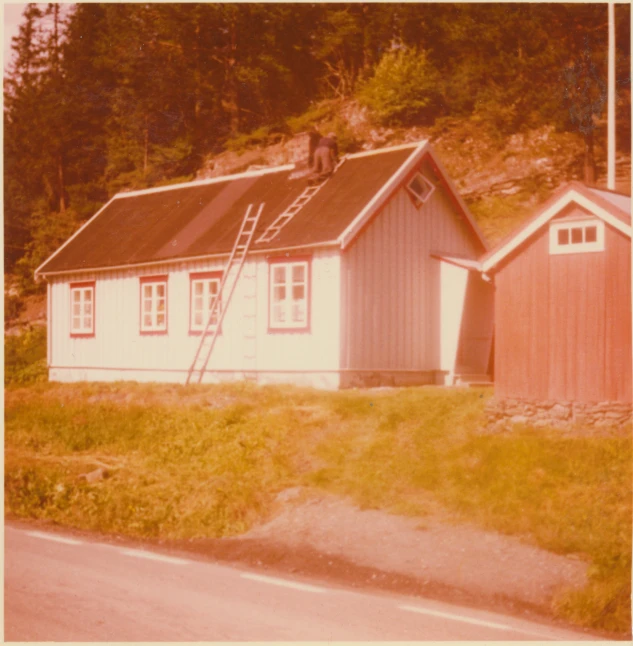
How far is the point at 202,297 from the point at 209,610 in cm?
1239

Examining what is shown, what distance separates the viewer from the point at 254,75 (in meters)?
12.5

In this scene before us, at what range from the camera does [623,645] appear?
780 centimetres

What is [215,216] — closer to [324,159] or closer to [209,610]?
[324,159]

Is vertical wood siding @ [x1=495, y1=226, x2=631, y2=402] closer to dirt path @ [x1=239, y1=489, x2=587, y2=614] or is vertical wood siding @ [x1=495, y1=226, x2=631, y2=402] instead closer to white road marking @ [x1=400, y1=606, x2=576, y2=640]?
dirt path @ [x1=239, y1=489, x2=587, y2=614]

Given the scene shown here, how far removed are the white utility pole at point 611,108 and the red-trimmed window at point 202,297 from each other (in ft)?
30.6

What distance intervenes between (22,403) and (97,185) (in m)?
3.78

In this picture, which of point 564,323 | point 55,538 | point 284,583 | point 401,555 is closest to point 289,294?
point 564,323

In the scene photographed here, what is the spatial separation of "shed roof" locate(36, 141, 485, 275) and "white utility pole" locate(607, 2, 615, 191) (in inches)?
244

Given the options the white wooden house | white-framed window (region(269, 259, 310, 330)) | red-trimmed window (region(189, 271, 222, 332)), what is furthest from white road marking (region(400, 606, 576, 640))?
red-trimmed window (region(189, 271, 222, 332))

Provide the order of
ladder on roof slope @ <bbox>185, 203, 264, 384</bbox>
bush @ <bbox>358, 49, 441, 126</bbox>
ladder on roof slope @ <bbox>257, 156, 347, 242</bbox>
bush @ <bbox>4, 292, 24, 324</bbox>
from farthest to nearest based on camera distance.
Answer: ladder on roof slope @ <bbox>257, 156, 347, 242</bbox>
ladder on roof slope @ <bbox>185, 203, 264, 384</bbox>
bush @ <bbox>4, 292, 24, 324</bbox>
bush @ <bbox>358, 49, 441, 126</bbox>

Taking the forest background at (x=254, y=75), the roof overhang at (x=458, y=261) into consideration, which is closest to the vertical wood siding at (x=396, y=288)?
the roof overhang at (x=458, y=261)

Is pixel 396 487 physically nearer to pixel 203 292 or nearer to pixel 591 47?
pixel 591 47

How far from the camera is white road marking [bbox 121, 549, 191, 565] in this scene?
32.1ft

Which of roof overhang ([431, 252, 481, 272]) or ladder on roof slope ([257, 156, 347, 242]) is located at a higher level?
ladder on roof slope ([257, 156, 347, 242])
